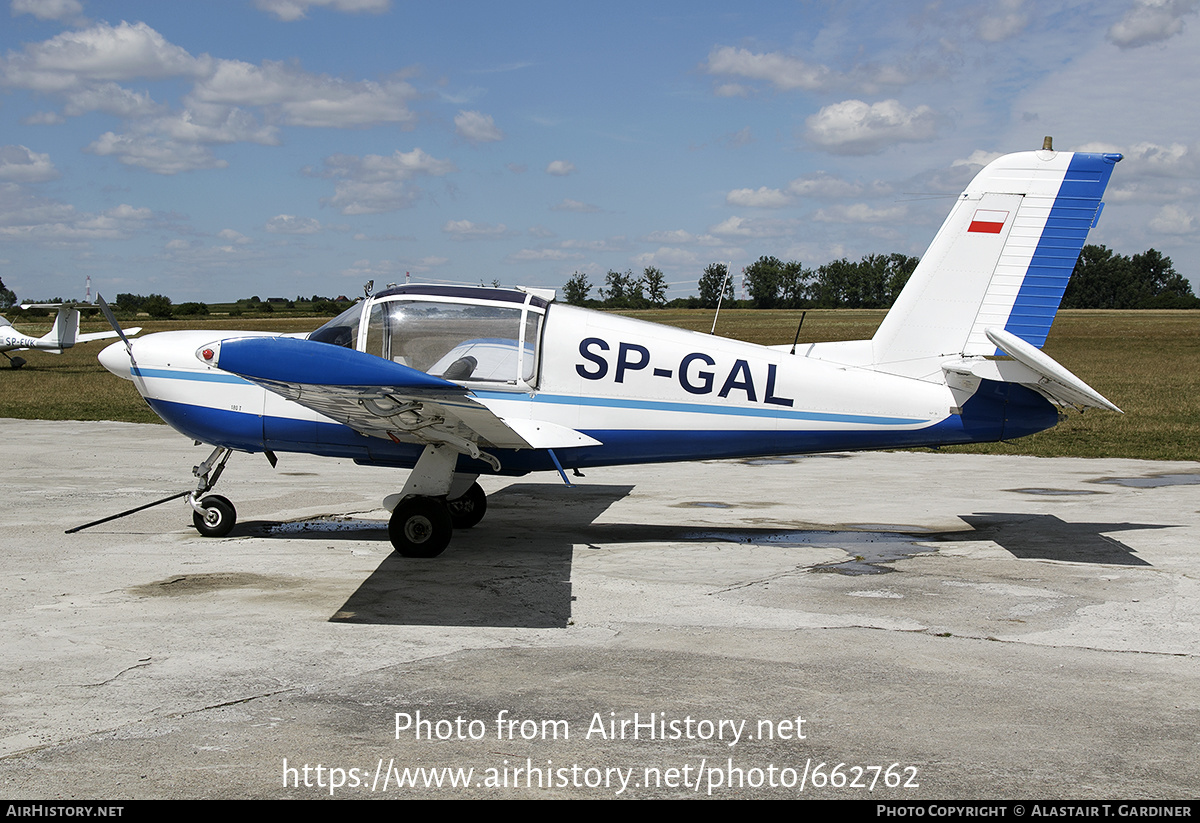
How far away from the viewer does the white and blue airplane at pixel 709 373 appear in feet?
27.0

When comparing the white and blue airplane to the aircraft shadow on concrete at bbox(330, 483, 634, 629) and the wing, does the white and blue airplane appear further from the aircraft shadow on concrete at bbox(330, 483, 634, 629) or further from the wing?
the aircraft shadow on concrete at bbox(330, 483, 634, 629)

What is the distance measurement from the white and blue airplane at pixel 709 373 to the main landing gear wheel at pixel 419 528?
1cm

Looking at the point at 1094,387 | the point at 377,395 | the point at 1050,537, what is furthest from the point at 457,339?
the point at 1094,387

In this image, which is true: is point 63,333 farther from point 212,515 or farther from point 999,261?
point 999,261

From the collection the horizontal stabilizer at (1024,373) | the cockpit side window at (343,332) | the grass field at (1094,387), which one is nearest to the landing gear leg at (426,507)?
the cockpit side window at (343,332)

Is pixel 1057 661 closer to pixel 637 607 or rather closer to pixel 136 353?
pixel 637 607

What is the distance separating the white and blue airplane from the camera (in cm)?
822

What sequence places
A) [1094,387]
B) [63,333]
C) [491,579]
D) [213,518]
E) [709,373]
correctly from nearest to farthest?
[491,579] < [709,373] < [213,518] < [1094,387] < [63,333]

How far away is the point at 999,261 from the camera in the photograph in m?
8.41

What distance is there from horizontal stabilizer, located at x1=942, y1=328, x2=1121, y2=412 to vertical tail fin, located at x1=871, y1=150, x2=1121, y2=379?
21 cm

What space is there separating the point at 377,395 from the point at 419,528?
1900 millimetres

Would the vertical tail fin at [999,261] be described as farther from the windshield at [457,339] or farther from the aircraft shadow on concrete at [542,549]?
the windshield at [457,339]

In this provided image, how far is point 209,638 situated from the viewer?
19.1ft
